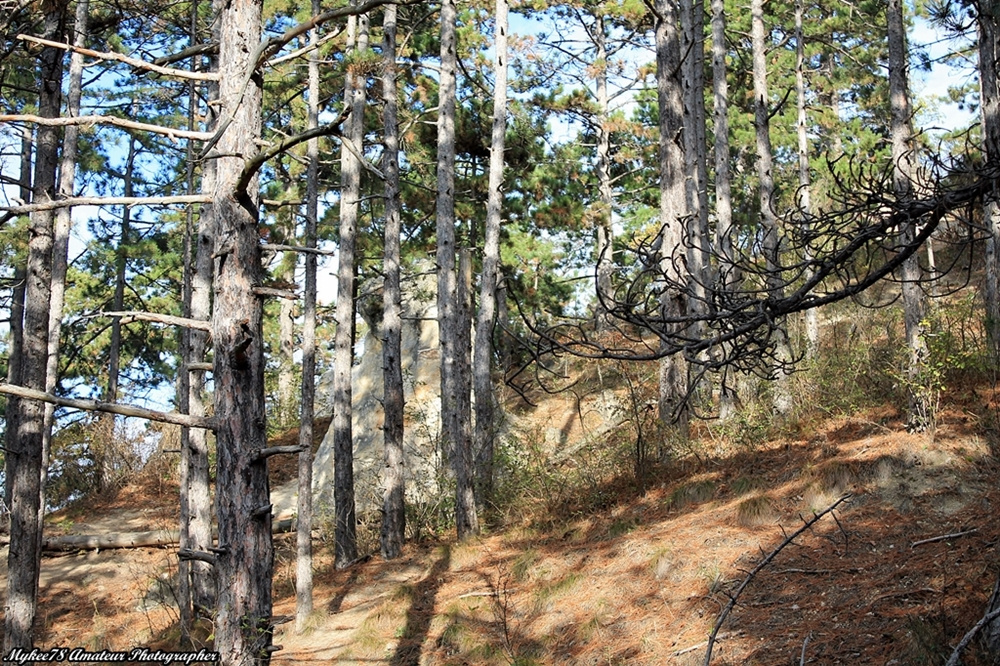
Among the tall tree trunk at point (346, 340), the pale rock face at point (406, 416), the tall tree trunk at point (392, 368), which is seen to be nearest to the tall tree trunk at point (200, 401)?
the tall tree trunk at point (346, 340)

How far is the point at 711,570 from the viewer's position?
26.3 ft

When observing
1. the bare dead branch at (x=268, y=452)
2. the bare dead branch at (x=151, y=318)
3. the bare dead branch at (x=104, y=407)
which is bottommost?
the bare dead branch at (x=268, y=452)

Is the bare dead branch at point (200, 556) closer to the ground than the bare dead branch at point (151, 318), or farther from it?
closer to the ground

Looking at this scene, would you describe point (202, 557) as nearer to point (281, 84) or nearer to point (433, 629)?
point (433, 629)

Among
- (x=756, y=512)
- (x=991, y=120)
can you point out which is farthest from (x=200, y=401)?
(x=991, y=120)

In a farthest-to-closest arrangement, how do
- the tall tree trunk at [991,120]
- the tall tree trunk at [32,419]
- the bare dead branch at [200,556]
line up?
the tall tree trunk at [991,120]
the tall tree trunk at [32,419]
the bare dead branch at [200,556]

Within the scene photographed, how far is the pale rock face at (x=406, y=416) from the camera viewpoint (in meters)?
15.6

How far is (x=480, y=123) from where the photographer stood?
1811 cm

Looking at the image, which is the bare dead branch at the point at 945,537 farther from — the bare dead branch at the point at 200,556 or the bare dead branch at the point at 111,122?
the bare dead branch at the point at 111,122

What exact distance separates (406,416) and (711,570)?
10262 mm

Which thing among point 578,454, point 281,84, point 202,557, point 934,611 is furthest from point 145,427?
point 934,611

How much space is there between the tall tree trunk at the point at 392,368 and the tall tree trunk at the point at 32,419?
4592mm

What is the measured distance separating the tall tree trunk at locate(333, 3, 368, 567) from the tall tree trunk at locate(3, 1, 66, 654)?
3.80 metres

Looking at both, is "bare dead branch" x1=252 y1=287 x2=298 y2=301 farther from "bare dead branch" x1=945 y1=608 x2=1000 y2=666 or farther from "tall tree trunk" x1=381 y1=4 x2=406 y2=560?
"tall tree trunk" x1=381 y1=4 x2=406 y2=560
